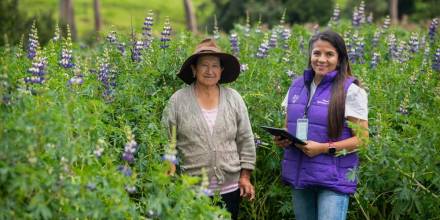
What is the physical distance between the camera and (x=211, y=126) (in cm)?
441

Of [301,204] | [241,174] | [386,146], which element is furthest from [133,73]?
[386,146]

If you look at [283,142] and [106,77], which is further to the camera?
[106,77]

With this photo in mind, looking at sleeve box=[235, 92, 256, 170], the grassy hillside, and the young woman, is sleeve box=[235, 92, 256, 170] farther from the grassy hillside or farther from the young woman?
the grassy hillside

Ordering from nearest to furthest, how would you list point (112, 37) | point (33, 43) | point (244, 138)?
point (244, 138) → point (33, 43) → point (112, 37)

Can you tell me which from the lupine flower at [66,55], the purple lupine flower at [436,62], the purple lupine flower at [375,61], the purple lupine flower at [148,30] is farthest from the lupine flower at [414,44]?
the lupine flower at [66,55]

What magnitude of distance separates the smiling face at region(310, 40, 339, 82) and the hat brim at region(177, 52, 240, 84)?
2.02 ft

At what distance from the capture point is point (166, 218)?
364cm

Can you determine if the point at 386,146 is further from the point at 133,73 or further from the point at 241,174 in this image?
the point at 133,73

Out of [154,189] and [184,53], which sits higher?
[184,53]

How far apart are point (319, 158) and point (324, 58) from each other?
2.06 feet

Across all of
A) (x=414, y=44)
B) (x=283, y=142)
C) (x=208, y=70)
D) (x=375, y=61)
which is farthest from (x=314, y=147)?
(x=414, y=44)

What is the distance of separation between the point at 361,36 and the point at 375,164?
4105 millimetres

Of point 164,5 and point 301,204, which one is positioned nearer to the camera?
point 301,204

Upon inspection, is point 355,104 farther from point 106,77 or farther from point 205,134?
Answer: point 106,77
